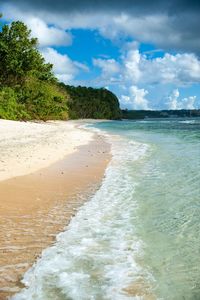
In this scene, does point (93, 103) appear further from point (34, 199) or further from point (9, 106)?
point (34, 199)

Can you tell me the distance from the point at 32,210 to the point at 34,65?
4758 centimetres

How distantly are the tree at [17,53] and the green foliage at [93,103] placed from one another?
88520 millimetres

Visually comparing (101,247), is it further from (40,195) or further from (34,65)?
(34,65)

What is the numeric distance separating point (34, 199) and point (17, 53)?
4512 centimetres

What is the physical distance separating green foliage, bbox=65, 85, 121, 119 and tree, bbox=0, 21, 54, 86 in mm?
88520

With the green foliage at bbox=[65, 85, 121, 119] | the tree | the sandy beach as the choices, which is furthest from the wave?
the green foliage at bbox=[65, 85, 121, 119]

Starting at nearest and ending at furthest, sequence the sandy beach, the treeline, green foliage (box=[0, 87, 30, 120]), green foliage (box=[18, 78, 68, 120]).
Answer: the sandy beach → green foliage (box=[0, 87, 30, 120]) → the treeline → green foliage (box=[18, 78, 68, 120])

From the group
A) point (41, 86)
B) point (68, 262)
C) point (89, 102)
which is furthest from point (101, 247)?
point (89, 102)

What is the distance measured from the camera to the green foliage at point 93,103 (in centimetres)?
15325

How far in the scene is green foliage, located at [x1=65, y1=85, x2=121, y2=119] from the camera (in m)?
153

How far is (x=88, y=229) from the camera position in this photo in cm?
739

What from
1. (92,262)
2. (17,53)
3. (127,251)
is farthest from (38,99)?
(92,262)

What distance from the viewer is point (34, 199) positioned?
31.3ft

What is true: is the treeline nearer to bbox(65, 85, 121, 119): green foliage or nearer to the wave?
the wave
